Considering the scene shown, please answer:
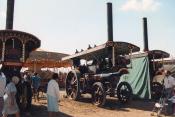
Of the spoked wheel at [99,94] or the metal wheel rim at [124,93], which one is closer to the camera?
the spoked wheel at [99,94]

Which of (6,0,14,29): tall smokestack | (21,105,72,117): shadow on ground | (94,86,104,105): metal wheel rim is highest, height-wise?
(6,0,14,29): tall smokestack

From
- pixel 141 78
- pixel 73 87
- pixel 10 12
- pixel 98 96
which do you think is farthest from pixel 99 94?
pixel 10 12

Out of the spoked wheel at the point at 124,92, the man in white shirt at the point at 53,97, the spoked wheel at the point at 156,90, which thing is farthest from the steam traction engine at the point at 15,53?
the spoked wheel at the point at 156,90

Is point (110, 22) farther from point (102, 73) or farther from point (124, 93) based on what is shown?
point (124, 93)

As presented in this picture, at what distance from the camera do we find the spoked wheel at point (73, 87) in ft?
51.8

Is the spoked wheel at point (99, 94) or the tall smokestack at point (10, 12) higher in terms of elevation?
the tall smokestack at point (10, 12)

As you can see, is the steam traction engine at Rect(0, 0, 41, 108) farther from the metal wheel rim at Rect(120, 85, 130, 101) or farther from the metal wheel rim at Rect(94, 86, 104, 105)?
the metal wheel rim at Rect(120, 85, 130, 101)

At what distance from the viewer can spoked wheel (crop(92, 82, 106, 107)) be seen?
13.6 m

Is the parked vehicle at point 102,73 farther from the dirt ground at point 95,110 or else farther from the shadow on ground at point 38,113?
the shadow on ground at point 38,113

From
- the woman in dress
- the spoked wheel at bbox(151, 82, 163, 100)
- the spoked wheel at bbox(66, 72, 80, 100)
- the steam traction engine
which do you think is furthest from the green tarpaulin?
the woman in dress

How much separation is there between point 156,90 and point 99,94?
13.7 feet

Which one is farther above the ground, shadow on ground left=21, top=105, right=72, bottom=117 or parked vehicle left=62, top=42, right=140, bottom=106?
parked vehicle left=62, top=42, right=140, bottom=106

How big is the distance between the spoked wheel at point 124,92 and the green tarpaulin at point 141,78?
211 cm

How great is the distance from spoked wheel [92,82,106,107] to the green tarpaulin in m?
3.48
